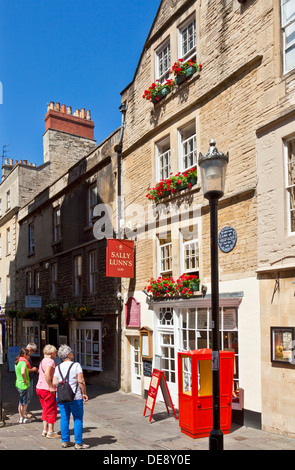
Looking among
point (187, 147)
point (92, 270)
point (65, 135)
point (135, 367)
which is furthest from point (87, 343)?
point (65, 135)

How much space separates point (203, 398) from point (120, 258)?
666 centimetres

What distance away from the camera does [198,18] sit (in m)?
13.4

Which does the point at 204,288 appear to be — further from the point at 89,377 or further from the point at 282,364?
the point at 89,377

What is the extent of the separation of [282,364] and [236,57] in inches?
289

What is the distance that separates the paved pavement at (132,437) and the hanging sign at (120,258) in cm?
417

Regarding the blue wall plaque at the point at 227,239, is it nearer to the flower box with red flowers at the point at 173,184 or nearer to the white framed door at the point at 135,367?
the flower box with red flowers at the point at 173,184

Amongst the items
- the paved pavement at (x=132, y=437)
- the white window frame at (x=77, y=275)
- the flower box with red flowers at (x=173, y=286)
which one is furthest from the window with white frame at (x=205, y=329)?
the white window frame at (x=77, y=275)

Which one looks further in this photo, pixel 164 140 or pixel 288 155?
pixel 164 140

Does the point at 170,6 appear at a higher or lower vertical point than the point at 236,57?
higher

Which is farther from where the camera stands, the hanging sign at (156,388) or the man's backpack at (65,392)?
the hanging sign at (156,388)

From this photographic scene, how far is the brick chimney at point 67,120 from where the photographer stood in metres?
29.0

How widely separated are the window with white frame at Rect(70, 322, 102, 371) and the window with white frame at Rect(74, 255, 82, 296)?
1.42m
